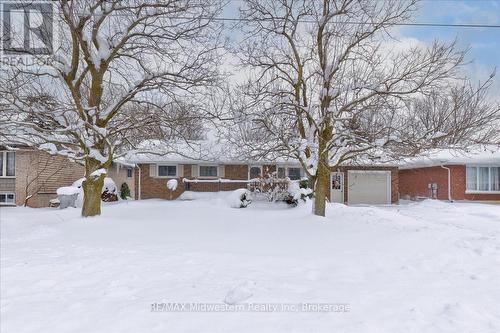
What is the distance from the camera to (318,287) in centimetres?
455

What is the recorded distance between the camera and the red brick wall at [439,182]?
2195cm

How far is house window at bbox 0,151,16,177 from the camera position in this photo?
19.4 m

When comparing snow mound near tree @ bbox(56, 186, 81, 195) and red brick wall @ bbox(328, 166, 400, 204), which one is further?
red brick wall @ bbox(328, 166, 400, 204)

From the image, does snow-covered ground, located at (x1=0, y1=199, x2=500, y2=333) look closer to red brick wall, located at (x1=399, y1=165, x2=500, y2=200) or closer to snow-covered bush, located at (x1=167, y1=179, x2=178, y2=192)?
snow-covered bush, located at (x1=167, y1=179, x2=178, y2=192)

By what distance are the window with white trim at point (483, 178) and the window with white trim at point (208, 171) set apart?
50.8 ft

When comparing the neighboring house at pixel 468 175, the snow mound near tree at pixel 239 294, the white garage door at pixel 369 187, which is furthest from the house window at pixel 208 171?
the snow mound near tree at pixel 239 294

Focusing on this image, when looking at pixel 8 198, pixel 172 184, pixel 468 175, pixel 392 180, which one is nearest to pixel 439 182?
pixel 468 175

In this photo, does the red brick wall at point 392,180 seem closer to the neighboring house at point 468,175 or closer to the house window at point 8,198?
the neighboring house at point 468,175

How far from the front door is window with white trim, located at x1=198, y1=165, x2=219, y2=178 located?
743 centimetres

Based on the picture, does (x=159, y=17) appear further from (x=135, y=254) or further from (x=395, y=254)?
(x=395, y=254)

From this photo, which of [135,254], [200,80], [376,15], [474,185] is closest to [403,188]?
[474,185]

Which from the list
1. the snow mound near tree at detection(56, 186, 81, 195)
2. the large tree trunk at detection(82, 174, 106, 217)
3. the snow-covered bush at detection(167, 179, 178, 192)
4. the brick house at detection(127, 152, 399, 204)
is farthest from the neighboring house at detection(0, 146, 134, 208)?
the large tree trunk at detection(82, 174, 106, 217)

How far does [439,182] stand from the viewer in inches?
912

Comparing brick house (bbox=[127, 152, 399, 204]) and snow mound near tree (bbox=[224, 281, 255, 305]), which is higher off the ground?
brick house (bbox=[127, 152, 399, 204])
